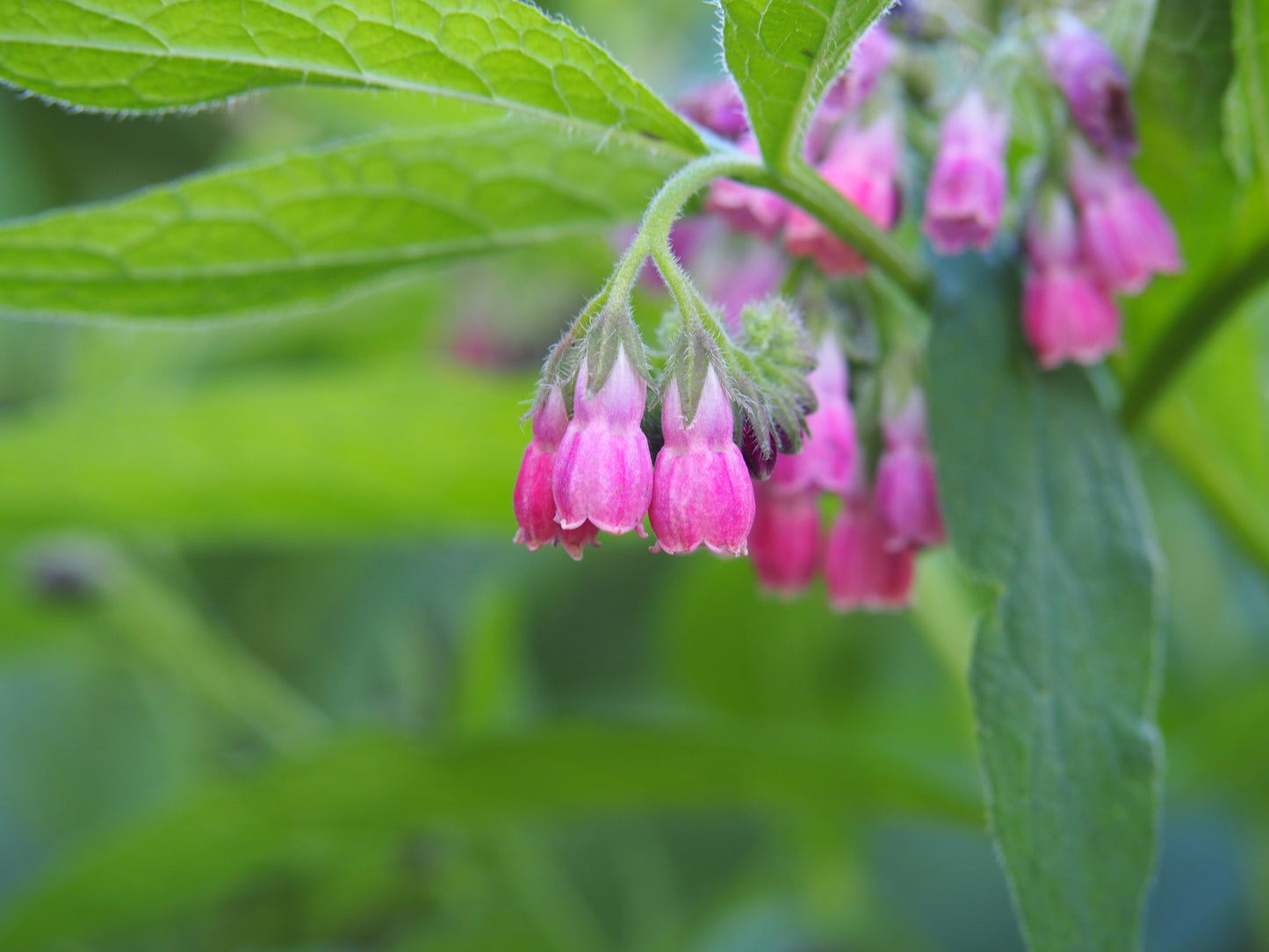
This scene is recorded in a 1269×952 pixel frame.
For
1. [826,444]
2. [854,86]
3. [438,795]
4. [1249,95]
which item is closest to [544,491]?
[826,444]

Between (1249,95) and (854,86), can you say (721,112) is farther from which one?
Answer: (1249,95)

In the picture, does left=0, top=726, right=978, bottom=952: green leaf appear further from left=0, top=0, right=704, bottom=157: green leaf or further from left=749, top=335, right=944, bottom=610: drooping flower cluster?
left=0, top=0, right=704, bottom=157: green leaf

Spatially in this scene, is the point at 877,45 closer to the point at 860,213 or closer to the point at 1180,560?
the point at 860,213

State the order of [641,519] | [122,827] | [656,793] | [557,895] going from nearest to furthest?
[641,519]
[656,793]
[122,827]
[557,895]

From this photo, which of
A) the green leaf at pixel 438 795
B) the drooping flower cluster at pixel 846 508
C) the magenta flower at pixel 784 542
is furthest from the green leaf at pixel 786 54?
the green leaf at pixel 438 795

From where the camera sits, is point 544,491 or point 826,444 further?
point 826,444

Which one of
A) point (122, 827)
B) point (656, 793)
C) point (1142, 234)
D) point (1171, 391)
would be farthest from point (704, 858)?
point (1142, 234)
